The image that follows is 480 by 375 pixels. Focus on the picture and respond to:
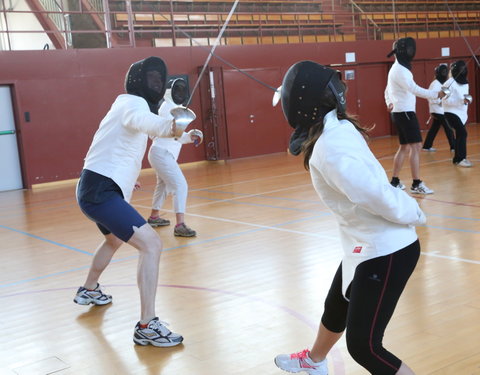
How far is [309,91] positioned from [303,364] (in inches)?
46.5

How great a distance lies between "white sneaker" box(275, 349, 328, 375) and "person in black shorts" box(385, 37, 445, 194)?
189 inches

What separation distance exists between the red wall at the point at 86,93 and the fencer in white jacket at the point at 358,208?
9713mm

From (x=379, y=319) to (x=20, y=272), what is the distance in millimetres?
3789

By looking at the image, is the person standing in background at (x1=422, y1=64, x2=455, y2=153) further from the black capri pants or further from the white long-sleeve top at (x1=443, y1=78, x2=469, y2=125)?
the black capri pants

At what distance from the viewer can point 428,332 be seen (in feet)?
10.3

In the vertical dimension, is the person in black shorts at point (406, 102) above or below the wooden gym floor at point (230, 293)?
above

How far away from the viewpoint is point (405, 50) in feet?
23.1

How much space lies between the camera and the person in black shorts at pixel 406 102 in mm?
7043

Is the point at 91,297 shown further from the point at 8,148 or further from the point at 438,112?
the point at 438,112

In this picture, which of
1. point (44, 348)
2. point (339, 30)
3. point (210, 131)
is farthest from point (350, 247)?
point (339, 30)

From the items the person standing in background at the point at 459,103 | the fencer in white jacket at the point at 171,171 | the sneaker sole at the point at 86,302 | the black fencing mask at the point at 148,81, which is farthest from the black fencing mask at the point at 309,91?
the person standing in background at the point at 459,103

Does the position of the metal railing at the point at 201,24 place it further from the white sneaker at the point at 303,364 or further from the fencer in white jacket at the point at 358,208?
the fencer in white jacket at the point at 358,208

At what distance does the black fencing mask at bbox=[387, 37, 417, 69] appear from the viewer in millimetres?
7033

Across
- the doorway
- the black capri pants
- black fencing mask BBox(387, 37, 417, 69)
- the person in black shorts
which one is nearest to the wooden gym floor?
the person in black shorts
